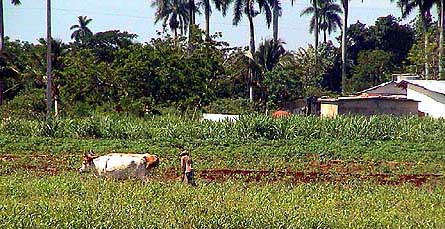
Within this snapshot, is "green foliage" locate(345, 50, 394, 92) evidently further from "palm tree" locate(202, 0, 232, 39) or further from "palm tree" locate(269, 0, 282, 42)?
"palm tree" locate(202, 0, 232, 39)

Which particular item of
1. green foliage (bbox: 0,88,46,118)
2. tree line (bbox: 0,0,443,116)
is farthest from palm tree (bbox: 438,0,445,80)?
green foliage (bbox: 0,88,46,118)

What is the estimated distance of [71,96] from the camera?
137ft

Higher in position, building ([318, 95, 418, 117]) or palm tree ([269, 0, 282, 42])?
palm tree ([269, 0, 282, 42])

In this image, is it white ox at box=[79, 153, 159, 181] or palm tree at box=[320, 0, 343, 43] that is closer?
white ox at box=[79, 153, 159, 181]

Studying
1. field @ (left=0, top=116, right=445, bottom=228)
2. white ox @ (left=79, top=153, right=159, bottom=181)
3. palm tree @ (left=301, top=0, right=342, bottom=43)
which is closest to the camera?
field @ (left=0, top=116, right=445, bottom=228)

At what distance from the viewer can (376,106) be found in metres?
42.3

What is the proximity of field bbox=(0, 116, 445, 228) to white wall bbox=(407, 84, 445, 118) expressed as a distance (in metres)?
8.41

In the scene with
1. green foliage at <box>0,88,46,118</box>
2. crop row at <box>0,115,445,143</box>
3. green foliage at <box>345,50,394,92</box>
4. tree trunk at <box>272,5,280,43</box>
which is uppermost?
tree trunk at <box>272,5,280,43</box>

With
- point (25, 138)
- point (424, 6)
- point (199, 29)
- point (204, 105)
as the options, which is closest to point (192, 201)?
point (25, 138)

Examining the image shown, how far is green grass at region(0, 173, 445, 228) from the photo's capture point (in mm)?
10148

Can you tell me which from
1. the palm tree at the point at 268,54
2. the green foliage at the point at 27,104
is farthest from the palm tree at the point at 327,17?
the green foliage at the point at 27,104

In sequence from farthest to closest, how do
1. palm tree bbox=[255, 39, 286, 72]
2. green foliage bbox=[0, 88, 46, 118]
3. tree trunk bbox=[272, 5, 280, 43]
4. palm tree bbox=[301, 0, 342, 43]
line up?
palm tree bbox=[301, 0, 342, 43]
tree trunk bbox=[272, 5, 280, 43]
palm tree bbox=[255, 39, 286, 72]
green foliage bbox=[0, 88, 46, 118]

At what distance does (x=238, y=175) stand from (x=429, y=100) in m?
26.4

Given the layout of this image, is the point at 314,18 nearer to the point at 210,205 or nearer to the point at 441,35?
the point at 441,35
